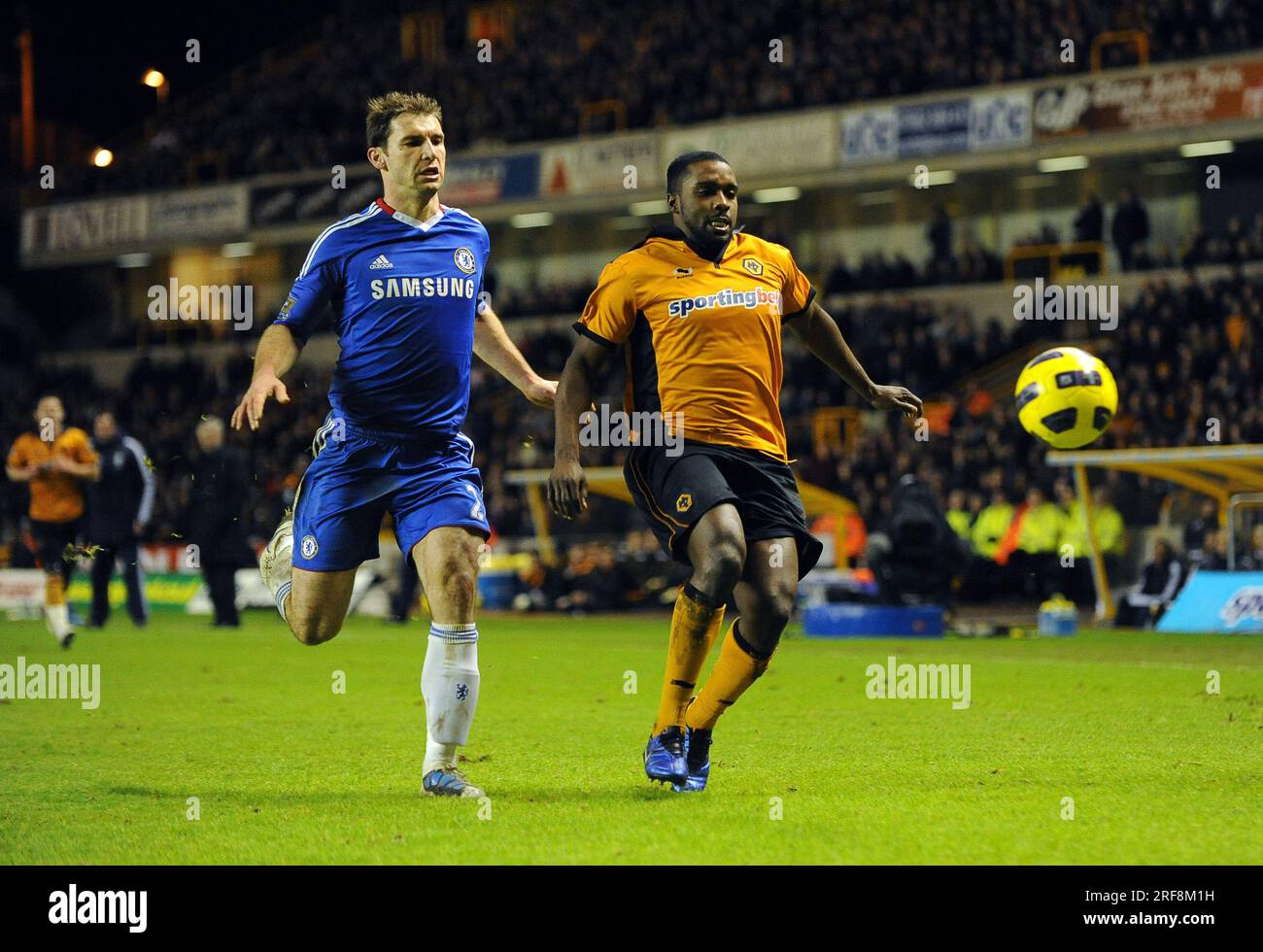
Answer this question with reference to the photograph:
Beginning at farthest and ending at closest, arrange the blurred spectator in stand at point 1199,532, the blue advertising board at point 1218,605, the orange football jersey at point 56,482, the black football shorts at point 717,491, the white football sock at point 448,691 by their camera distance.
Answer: the blurred spectator in stand at point 1199,532
the blue advertising board at point 1218,605
the orange football jersey at point 56,482
the black football shorts at point 717,491
the white football sock at point 448,691

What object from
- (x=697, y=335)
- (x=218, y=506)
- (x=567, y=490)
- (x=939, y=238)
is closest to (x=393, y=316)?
(x=567, y=490)

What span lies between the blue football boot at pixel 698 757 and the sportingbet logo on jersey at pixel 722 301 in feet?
5.39

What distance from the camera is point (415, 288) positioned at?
668 cm

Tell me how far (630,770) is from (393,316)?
2.19 metres

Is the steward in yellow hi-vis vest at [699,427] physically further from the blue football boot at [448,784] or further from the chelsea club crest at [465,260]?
the blue football boot at [448,784]

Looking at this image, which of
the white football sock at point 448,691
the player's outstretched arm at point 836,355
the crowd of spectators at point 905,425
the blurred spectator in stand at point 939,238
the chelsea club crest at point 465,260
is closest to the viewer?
the white football sock at point 448,691

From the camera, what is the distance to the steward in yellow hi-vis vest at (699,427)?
6547 mm

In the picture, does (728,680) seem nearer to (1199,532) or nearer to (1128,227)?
(1199,532)

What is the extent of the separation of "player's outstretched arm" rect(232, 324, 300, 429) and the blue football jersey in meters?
0.07

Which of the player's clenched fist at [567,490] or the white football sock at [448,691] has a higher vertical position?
the player's clenched fist at [567,490]

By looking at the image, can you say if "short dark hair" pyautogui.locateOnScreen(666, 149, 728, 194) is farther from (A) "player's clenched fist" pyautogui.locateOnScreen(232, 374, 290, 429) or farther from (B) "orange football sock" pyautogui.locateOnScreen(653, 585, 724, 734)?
(A) "player's clenched fist" pyautogui.locateOnScreen(232, 374, 290, 429)

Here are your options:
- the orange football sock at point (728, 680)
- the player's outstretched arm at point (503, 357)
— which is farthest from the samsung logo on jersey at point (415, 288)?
the orange football sock at point (728, 680)

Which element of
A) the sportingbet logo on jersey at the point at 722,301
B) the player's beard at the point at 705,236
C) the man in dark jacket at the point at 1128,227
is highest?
the man in dark jacket at the point at 1128,227

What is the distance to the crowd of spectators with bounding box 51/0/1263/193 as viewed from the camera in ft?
98.8
